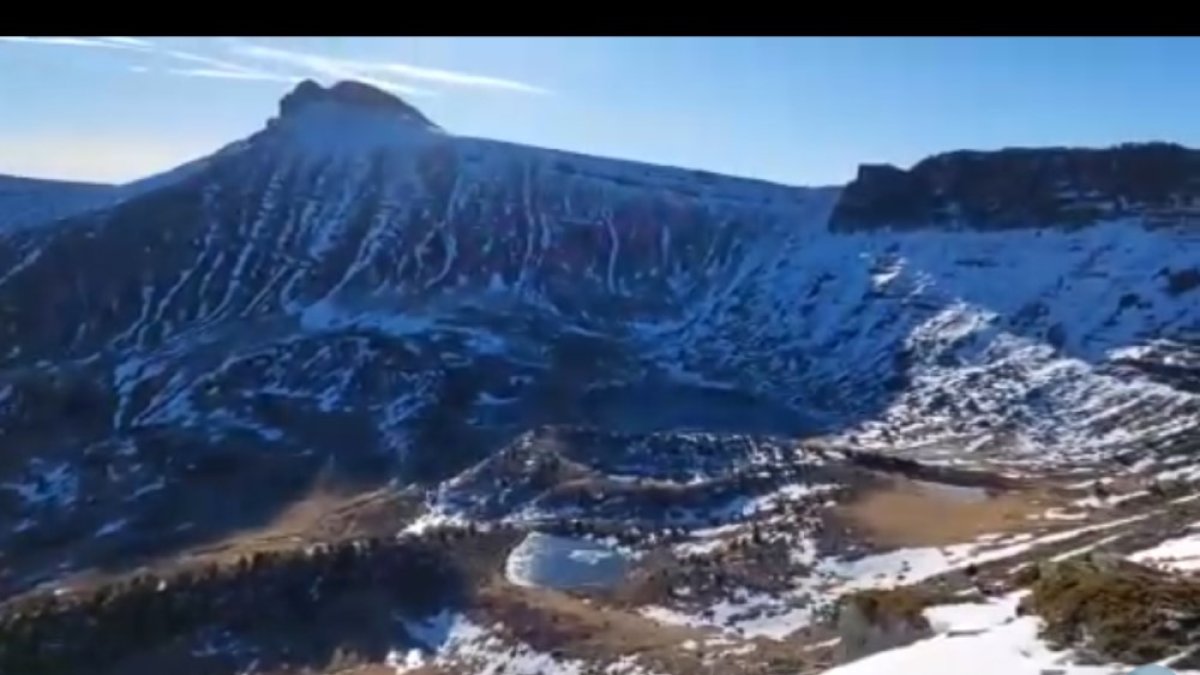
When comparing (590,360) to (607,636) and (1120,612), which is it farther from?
(1120,612)

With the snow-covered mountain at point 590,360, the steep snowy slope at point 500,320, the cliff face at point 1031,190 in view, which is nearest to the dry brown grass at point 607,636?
the snow-covered mountain at point 590,360

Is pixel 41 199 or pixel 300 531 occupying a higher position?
pixel 41 199

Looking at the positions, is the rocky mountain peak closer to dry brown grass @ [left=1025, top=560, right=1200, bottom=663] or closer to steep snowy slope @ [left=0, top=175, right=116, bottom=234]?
steep snowy slope @ [left=0, top=175, right=116, bottom=234]

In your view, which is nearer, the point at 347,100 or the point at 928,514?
the point at 928,514

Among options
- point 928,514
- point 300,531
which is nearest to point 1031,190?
point 928,514

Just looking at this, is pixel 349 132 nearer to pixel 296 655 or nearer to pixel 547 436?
pixel 547 436

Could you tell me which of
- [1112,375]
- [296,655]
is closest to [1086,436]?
[1112,375]
